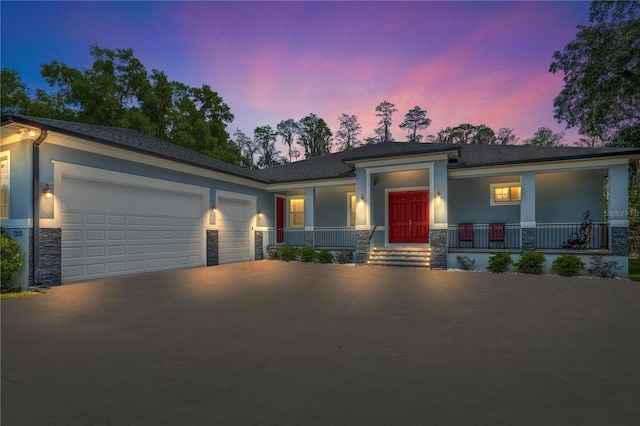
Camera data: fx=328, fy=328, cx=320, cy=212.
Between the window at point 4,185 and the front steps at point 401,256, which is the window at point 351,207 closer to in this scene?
the front steps at point 401,256

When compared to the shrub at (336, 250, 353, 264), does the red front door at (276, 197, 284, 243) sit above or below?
above

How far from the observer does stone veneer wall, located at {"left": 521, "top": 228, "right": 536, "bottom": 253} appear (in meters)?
11.8

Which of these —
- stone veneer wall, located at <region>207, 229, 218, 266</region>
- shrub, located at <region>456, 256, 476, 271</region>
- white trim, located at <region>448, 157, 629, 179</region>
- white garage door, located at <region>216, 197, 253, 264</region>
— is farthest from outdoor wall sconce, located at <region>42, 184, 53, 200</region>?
white trim, located at <region>448, 157, 629, 179</region>

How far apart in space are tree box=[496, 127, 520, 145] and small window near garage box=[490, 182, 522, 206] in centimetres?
2875

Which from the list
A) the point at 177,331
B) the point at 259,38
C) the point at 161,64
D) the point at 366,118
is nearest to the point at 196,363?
the point at 177,331

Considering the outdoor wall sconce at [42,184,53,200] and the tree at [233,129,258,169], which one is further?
the tree at [233,129,258,169]

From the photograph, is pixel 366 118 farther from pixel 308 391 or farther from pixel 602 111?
pixel 308 391

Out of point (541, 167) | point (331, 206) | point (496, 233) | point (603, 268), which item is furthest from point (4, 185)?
point (603, 268)

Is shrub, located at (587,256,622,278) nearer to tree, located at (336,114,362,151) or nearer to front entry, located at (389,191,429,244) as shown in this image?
front entry, located at (389,191,429,244)

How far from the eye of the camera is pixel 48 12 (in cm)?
1700

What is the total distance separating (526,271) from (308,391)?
1076 cm

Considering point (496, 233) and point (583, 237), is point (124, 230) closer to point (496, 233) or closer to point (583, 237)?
point (496, 233)

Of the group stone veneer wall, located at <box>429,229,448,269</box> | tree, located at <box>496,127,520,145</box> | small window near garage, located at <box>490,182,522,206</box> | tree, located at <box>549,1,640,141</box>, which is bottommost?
stone veneer wall, located at <box>429,229,448,269</box>

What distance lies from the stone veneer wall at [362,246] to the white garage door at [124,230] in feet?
21.1
